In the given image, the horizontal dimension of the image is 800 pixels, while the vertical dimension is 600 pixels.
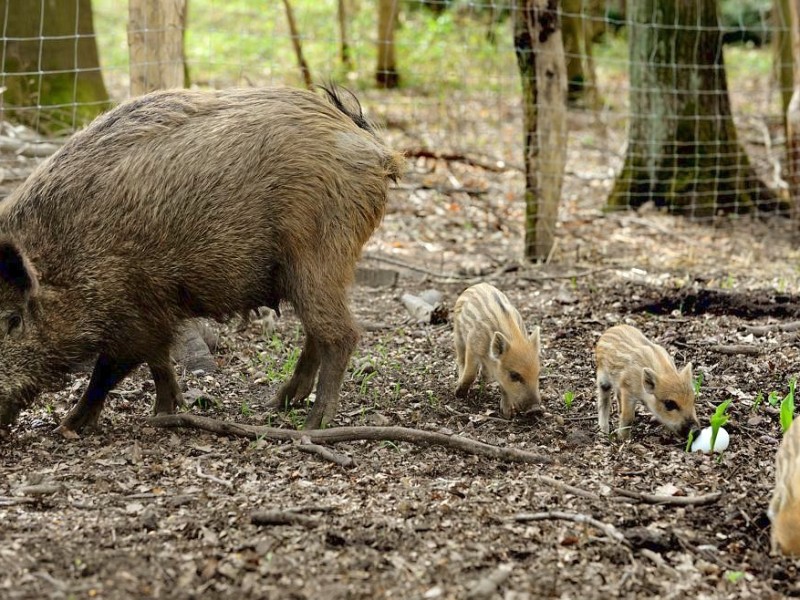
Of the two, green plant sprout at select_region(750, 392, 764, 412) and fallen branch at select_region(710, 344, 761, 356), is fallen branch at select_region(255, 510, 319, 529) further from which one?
fallen branch at select_region(710, 344, 761, 356)

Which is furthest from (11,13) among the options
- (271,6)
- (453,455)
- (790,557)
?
(271,6)

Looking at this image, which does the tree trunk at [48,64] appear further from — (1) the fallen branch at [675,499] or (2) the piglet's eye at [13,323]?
(1) the fallen branch at [675,499]

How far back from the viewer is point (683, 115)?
394 inches

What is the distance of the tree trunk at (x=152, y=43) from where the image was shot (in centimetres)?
671

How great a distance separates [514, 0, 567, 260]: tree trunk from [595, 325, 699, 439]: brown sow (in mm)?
3282

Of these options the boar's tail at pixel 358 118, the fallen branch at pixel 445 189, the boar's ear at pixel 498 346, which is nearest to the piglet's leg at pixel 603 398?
the boar's ear at pixel 498 346

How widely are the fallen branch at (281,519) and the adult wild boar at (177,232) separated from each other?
127 centimetres

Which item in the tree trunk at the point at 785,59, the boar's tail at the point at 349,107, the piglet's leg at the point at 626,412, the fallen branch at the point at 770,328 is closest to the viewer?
the piglet's leg at the point at 626,412

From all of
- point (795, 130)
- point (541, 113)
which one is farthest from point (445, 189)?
point (795, 130)

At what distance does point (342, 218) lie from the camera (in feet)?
16.5

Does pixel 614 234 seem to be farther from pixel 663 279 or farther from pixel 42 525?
pixel 42 525

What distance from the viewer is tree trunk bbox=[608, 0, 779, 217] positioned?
9.88 metres

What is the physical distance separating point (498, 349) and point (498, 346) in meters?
0.02

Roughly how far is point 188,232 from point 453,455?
5.19 feet
